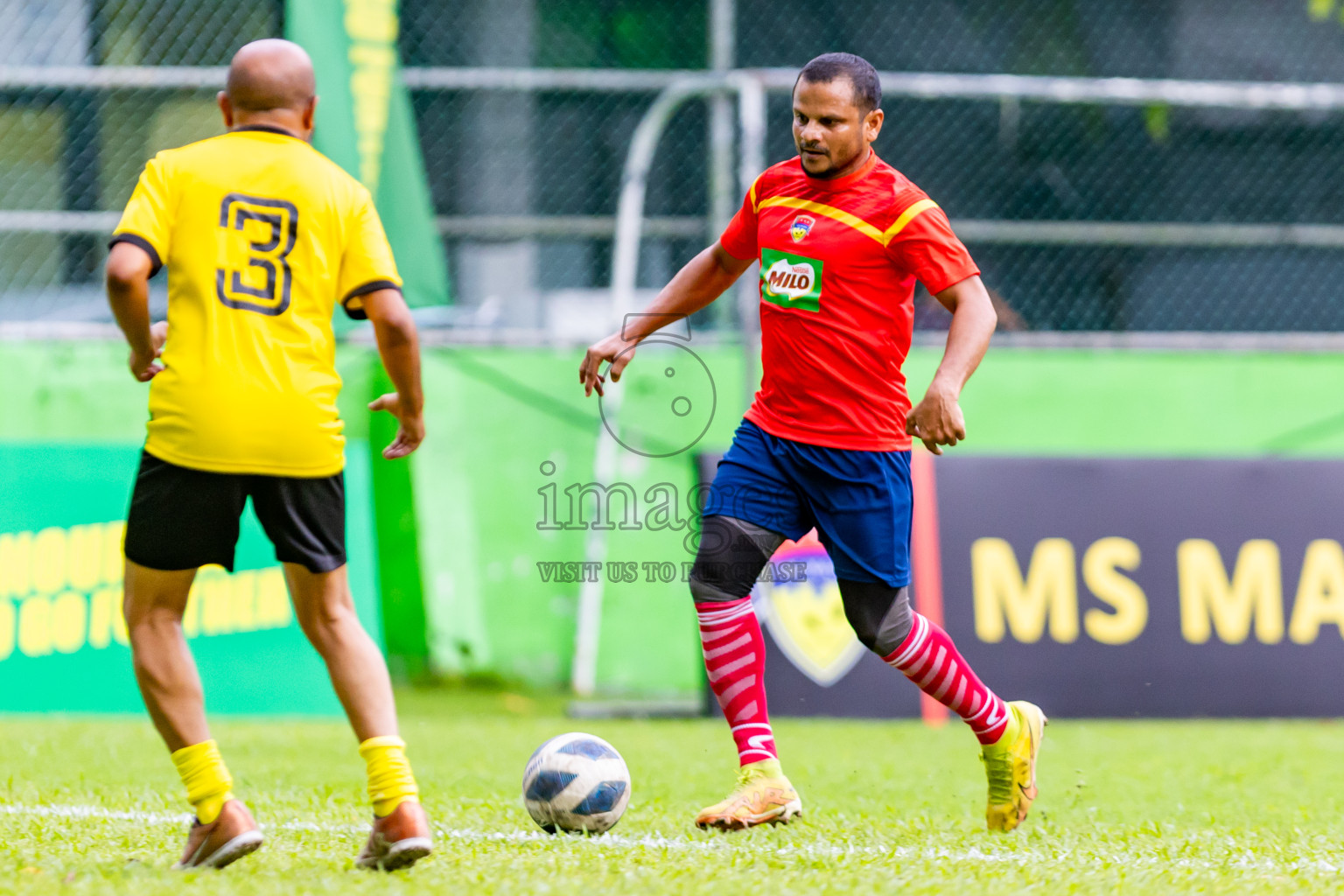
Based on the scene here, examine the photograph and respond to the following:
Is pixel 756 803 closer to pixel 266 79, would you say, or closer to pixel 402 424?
pixel 402 424

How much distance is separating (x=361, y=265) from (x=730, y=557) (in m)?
1.35

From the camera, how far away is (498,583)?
825 centimetres

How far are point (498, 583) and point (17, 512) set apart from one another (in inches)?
101

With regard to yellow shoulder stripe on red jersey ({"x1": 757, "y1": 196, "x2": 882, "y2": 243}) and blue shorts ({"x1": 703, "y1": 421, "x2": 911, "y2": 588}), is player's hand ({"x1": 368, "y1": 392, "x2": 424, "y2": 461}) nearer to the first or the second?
blue shorts ({"x1": 703, "y1": 421, "x2": 911, "y2": 588})

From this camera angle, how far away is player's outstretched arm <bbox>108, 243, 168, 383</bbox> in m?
3.01

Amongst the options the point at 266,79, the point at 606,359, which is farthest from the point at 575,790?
the point at 266,79

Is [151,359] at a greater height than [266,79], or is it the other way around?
[266,79]

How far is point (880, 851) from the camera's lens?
3.54 m

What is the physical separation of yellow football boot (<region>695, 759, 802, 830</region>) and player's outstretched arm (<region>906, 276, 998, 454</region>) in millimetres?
978

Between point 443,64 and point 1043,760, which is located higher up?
point 443,64

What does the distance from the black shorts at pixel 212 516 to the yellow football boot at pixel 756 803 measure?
1256 millimetres

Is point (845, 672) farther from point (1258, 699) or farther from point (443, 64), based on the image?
point (443, 64)

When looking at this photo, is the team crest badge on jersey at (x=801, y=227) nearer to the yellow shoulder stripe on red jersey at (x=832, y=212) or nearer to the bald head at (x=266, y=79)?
the yellow shoulder stripe on red jersey at (x=832, y=212)

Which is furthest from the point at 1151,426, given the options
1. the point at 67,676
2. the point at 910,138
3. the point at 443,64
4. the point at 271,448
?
the point at 271,448
